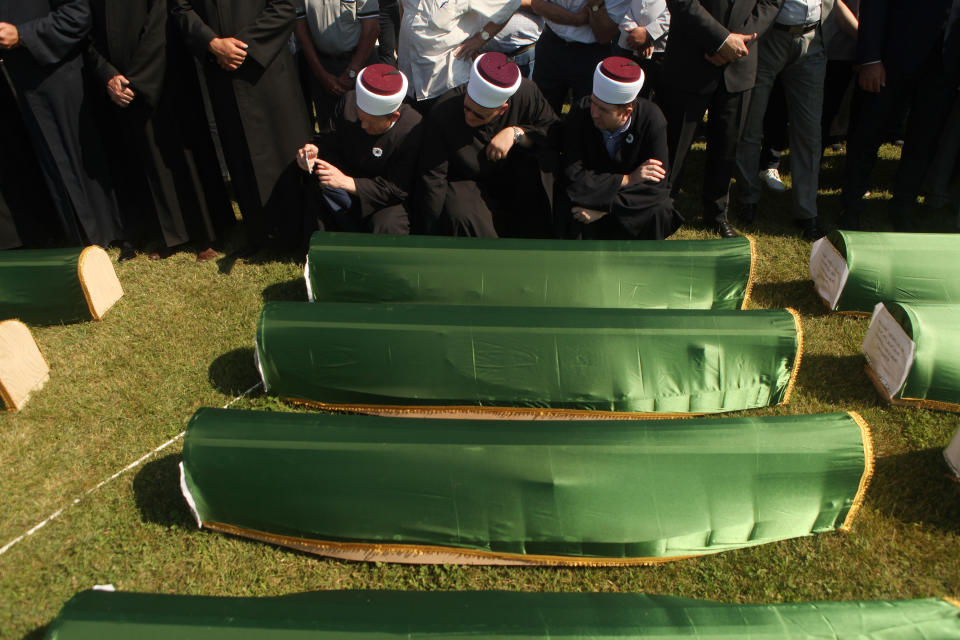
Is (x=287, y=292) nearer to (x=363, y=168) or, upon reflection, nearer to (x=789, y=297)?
(x=363, y=168)

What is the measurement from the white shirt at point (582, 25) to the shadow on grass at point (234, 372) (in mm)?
3187

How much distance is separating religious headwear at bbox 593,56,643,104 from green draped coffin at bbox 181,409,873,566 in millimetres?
2084

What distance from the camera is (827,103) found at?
5.76 meters

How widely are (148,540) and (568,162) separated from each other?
3094 millimetres

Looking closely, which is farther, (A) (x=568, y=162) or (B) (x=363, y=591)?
(A) (x=568, y=162)

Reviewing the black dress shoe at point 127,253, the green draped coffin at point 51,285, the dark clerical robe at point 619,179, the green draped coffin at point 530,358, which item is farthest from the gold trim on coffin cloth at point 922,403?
the black dress shoe at point 127,253

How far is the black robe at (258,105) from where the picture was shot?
13.9 ft

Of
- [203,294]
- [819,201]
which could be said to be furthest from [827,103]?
[203,294]

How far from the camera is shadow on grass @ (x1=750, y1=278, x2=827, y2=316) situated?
13.9 feet

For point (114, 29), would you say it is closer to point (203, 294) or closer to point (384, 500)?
point (203, 294)

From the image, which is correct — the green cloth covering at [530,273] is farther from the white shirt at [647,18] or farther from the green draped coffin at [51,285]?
the white shirt at [647,18]

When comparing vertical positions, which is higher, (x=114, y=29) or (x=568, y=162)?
(x=114, y=29)

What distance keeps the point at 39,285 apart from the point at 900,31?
5.48 metres

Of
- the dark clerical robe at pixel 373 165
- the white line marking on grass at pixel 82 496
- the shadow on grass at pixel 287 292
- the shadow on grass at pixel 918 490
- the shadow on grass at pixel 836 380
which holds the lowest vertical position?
the shadow on grass at pixel 918 490
